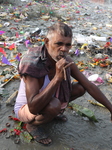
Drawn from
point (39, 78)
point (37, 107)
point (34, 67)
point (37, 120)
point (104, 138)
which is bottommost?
point (104, 138)

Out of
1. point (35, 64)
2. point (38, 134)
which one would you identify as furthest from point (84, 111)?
point (35, 64)

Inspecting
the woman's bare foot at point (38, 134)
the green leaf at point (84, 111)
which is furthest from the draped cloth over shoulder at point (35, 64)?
the green leaf at point (84, 111)

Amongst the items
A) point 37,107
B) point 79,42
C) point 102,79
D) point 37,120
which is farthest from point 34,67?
point 79,42

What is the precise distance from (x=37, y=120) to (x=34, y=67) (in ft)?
1.93

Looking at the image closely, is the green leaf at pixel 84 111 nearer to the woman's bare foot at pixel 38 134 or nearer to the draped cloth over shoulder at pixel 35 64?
the woman's bare foot at pixel 38 134

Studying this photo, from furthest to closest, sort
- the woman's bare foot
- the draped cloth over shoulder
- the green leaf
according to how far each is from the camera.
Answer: the green leaf < the woman's bare foot < the draped cloth over shoulder

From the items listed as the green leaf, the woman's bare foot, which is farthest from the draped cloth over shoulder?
the green leaf

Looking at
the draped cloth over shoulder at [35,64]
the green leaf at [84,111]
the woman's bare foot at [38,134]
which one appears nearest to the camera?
the draped cloth over shoulder at [35,64]

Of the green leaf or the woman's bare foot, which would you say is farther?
the green leaf

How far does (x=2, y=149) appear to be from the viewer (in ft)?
6.12

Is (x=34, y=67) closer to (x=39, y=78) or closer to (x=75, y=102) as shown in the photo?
(x=39, y=78)

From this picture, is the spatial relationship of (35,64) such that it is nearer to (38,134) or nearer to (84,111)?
(38,134)

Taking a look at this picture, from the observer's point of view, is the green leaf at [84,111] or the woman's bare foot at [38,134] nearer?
the woman's bare foot at [38,134]

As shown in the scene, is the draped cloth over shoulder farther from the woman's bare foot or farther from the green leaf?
the green leaf
